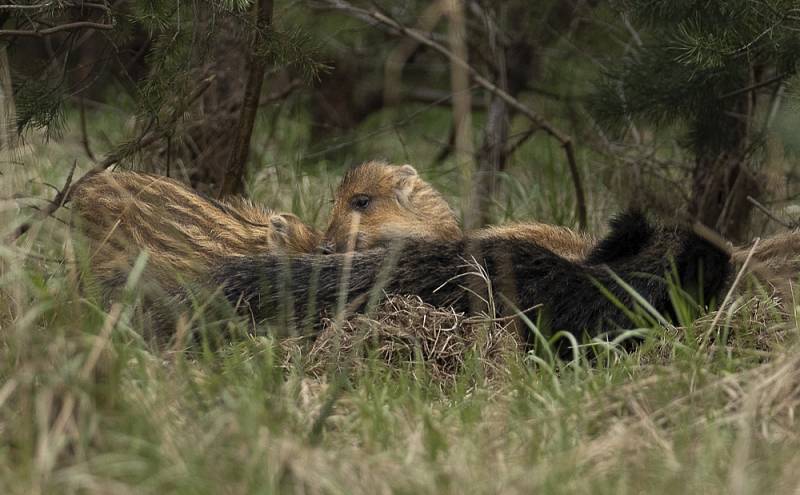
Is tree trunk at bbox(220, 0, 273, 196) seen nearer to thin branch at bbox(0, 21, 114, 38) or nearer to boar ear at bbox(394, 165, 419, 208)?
thin branch at bbox(0, 21, 114, 38)

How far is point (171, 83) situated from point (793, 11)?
101 inches

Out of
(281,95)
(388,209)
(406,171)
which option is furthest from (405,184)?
(281,95)

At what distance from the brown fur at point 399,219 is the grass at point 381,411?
3.62 ft

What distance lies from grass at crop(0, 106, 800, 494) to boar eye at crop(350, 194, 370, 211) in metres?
1.45

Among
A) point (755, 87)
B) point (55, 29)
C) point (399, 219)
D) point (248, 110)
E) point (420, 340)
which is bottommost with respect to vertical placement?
point (420, 340)

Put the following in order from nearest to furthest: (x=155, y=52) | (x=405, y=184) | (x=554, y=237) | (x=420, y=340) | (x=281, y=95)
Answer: (x=420, y=340), (x=155, y=52), (x=554, y=237), (x=405, y=184), (x=281, y=95)

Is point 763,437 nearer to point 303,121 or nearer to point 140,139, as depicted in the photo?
point 140,139

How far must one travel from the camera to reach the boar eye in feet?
18.7

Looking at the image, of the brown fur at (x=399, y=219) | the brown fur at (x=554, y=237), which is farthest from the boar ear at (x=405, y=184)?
the brown fur at (x=554, y=237)

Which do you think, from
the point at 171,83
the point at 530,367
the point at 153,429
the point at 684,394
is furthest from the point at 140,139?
the point at 684,394

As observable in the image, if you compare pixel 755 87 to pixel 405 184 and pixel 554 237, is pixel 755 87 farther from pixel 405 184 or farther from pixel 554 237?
pixel 405 184

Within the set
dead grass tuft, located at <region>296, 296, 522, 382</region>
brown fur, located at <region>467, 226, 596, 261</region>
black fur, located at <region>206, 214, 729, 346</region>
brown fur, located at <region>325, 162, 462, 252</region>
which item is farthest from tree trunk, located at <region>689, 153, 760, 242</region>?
dead grass tuft, located at <region>296, 296, 522, 382</region>

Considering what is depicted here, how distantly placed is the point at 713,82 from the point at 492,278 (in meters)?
1.75

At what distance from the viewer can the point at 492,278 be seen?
445cm
